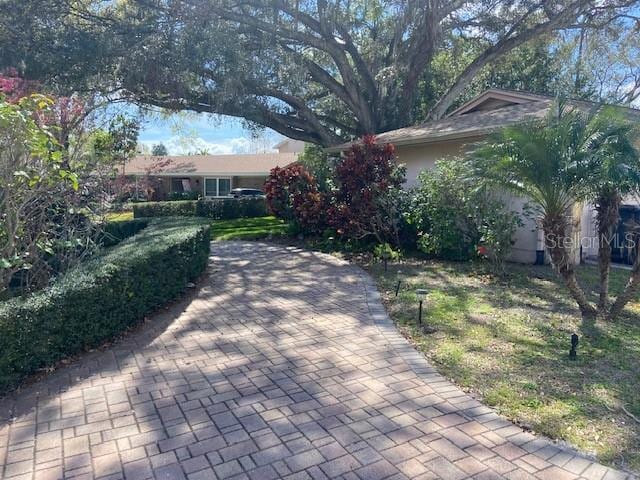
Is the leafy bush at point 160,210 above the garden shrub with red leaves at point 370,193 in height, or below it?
below

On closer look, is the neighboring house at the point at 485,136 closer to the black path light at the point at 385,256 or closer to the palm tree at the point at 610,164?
the black path light at the point at 385,256

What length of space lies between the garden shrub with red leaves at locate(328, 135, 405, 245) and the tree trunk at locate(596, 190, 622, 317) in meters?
5.20

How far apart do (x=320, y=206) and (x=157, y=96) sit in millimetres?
8186

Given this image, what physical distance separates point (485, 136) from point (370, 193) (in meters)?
2.91

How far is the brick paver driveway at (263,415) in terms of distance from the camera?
3.07 m

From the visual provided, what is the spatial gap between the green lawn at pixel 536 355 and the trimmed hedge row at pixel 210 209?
54.0 ft

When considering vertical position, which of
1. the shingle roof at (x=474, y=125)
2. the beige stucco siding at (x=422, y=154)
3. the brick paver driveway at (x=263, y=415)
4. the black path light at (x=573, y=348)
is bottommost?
the brick paver driveway at (x=263, y=415)

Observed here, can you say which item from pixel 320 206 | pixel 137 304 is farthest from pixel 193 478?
pixel 320 206

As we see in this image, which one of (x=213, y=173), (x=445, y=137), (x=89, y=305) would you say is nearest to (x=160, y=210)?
(x=213, y=173)

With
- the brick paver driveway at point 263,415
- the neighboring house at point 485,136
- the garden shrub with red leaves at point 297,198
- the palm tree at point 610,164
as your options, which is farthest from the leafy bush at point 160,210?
the palm tree at point 610,164

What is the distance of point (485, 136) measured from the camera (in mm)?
10367

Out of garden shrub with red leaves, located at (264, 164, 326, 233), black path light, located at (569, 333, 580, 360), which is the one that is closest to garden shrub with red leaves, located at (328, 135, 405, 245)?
garden shrub with red leaves, located at (264, 164, 326, 233)

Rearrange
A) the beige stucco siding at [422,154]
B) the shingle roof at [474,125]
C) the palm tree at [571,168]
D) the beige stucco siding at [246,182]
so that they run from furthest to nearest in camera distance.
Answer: the beige stucco siding at [246,182] → the beige stucco siding at [422,154] → the shingle roof at [474,125] → the palm tree at [571,168]

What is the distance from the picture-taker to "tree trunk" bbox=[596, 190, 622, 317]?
5.91 meters
